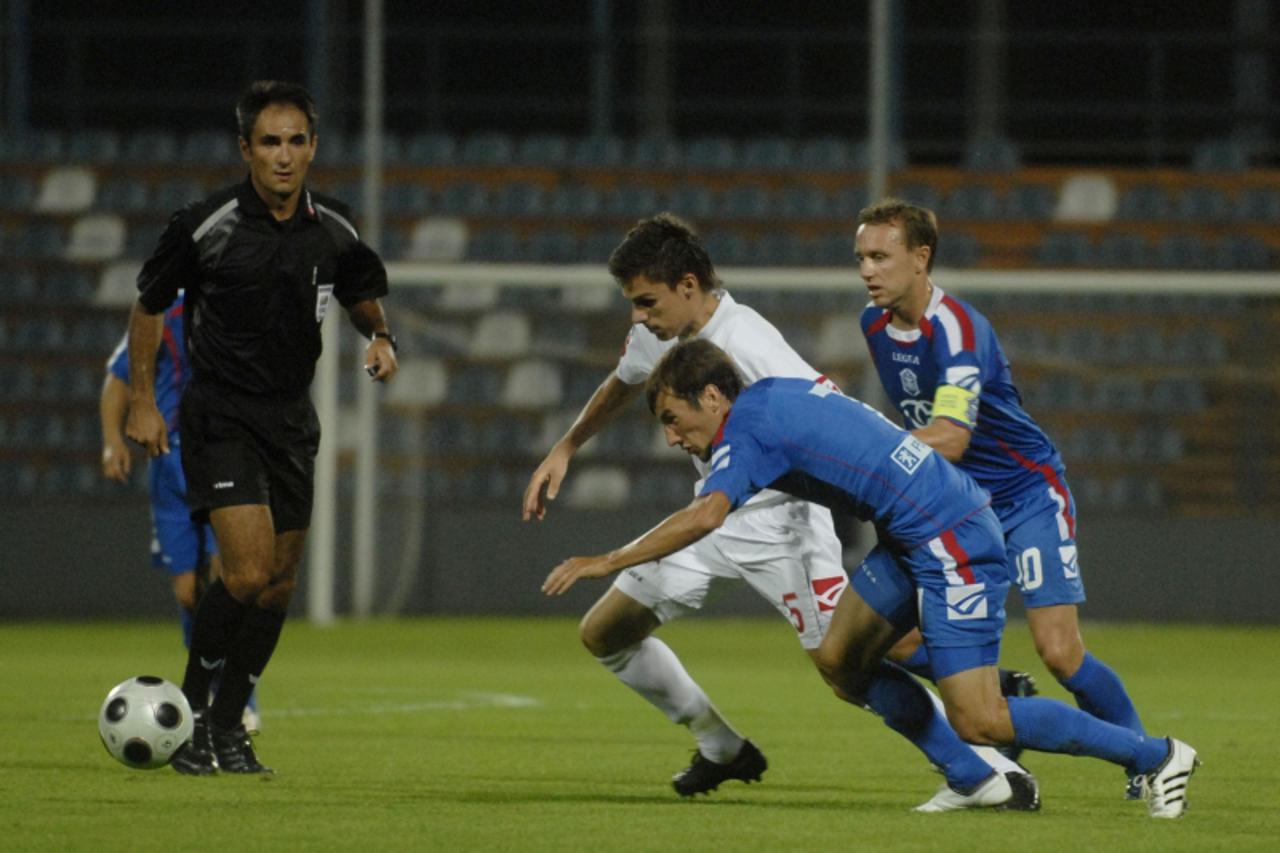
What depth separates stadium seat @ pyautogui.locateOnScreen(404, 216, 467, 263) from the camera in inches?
711

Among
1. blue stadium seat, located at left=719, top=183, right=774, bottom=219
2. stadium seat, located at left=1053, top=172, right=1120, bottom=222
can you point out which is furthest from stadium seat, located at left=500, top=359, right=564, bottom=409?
stadium seat, located at left=1053, top=172, right=1120, bottom=222

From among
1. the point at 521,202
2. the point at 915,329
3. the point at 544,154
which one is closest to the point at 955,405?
the point at 915,329

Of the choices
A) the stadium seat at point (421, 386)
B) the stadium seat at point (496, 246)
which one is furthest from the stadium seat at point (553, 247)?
the stadium seat at point (421, 386)

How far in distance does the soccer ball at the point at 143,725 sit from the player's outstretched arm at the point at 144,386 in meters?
0.71

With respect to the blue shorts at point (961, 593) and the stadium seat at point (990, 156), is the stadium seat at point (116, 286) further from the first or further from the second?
the blue shorts at point (961, 593)

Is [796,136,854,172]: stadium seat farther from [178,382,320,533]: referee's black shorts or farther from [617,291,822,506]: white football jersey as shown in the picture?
[617,291,822,506]: white football jersey

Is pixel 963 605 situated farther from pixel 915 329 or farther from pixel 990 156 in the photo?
pixel 990 156

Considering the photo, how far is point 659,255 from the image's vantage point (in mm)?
6148

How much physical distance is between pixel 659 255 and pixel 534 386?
1009cm

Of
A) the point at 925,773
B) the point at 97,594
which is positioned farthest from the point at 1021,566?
the point at 97,594

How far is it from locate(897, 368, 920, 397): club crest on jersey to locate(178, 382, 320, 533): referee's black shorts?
1.77 metres

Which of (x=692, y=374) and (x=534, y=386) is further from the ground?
(x=692, y=374)

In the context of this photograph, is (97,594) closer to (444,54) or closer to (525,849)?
(444,54)

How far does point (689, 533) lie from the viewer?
5367 millimetres
